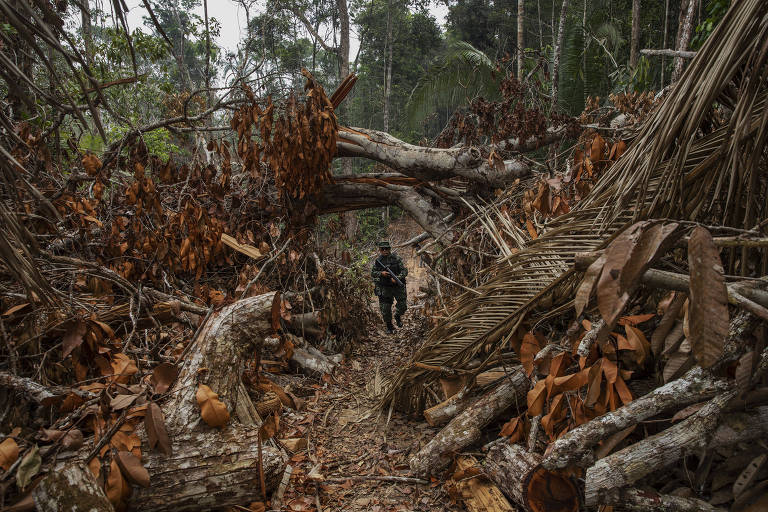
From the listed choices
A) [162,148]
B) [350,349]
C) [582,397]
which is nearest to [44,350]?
[582,397]

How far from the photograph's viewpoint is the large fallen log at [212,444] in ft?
6.73

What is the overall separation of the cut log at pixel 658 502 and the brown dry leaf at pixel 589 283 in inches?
46.1

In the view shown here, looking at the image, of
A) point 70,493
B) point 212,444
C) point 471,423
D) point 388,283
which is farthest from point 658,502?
point 388,283

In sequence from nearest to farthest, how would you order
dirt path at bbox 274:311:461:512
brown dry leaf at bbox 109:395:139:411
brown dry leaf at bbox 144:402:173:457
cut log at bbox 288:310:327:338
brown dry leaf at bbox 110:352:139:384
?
brown dry leaf at bbox 144:402:173:457 < brown dry leaf at bbox 109:395:139:411 < brown dry leaf at bbox 110:352:139:384 < dirt path at bbox 274:311:461:512 < cut log at bbox 288:310:327:338

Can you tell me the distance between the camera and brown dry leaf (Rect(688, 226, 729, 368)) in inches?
30.3

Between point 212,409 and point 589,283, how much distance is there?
2.08m

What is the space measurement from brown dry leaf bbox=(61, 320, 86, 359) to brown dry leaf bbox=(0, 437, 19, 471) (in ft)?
1.71

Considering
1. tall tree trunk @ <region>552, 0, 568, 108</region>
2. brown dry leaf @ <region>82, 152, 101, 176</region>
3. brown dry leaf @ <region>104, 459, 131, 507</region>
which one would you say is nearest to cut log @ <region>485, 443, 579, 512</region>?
brown dry leaf @ <region>104, 459, 131, 507</region>

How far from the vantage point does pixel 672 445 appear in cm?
155

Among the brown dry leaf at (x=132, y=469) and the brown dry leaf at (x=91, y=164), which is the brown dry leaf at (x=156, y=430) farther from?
the brown dry leaf at (x=91, y=164)

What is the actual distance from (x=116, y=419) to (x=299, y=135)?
10.1ft

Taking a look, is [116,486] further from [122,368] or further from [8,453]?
[122,368]

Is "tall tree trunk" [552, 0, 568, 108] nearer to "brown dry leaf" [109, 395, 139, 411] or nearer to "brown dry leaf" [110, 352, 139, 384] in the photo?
"brown dry leaf" [110, 352, 139, 384]

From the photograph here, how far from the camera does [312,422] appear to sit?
12.3 ft
